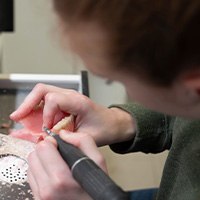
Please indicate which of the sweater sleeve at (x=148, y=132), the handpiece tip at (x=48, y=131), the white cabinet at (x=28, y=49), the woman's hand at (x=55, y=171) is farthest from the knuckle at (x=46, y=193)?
the white cabinet at (x=28, y=49)

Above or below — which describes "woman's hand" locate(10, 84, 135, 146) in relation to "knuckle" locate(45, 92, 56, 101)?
below

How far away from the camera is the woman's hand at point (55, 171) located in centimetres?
55

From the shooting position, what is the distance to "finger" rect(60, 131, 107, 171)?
0.56m

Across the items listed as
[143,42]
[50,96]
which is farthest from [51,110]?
[143,42]

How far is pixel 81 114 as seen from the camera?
72 cm

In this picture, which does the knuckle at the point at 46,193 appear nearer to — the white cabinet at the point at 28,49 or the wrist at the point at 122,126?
the wrist at the point at 122,126

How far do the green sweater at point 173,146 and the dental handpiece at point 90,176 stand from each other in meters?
0.16

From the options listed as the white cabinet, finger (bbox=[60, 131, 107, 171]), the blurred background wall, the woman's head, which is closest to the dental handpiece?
finger (bbox=[60, 131, 107, 171])

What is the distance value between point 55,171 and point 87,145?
0.19ft

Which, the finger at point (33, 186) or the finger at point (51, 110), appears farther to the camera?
the finger at point (51, 110)

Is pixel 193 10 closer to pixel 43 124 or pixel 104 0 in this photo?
pixel 104 0

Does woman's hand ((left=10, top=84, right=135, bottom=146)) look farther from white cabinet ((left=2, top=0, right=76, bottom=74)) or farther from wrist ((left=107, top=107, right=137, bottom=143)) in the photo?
white cabinet ((left=2, top=0, right=76, bottom=74))

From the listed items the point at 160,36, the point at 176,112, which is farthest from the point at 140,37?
the point at 176,112

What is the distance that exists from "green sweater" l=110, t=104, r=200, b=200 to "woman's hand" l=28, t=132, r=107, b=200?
14 centimetres
